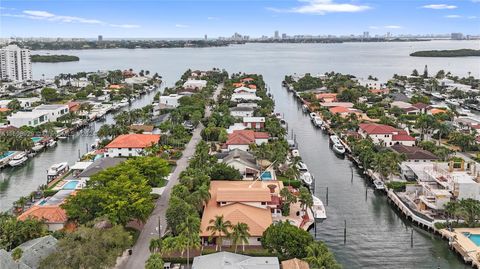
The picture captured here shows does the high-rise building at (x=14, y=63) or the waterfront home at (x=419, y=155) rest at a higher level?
the high-rise building at (x=14, y=63)

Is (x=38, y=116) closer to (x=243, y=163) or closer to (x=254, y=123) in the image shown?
(x=254, y=123)

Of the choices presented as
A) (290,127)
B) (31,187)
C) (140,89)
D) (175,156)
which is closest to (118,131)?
(175,156)

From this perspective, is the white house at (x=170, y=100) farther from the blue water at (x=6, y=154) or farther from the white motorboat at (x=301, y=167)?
the white motorboat at (x=301, y=167)

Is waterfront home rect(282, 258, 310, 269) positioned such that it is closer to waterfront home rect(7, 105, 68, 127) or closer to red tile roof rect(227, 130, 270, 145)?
red tile roof rect(227, 130, 270, 145)

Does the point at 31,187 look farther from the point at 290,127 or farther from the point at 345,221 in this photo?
the point at 290,127

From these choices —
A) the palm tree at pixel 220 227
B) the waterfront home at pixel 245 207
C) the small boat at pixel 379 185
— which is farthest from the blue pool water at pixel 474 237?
the palm tree at pixel 220 227

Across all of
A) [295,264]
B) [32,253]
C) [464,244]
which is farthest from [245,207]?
[464,244]

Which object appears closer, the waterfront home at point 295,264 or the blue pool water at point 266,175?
the waterfront home at point 295,264
